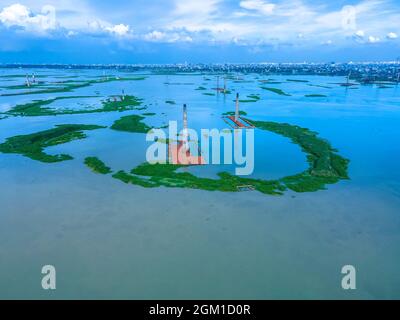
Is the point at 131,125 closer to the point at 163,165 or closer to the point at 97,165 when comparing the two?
the point at 97,165

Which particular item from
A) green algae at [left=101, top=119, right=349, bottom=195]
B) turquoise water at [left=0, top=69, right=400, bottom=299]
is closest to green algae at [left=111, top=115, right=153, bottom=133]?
turquoise water at [left=0, top=69, right=400, bottom=299]

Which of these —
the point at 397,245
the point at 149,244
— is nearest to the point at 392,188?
the point at 397,245

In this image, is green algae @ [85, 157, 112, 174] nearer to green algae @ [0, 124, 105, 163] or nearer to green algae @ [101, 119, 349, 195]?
green algae @ [101, 119, 349, 195]

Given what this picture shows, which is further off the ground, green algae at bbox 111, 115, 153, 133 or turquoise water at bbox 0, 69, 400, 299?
green algae at bbox 111, 115, 153, 133
